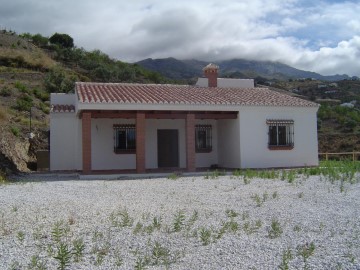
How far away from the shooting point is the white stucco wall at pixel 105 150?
18.5m

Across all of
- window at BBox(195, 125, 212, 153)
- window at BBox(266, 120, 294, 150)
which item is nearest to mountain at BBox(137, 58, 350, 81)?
window at BBox(195, 125, 212, 153)

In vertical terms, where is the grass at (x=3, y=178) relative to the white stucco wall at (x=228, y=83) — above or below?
below

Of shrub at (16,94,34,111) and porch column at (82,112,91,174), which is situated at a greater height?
shrub at (16,94,34,111)

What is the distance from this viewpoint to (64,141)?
63.6ft

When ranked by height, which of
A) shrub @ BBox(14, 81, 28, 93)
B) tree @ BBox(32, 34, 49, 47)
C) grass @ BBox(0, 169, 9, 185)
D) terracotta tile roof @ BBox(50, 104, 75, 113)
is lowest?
grass @ BBox(0, 169, 9, 185)

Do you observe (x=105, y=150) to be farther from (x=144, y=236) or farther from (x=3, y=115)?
(x=3, y=115)

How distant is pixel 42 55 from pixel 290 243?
47559 millimetres

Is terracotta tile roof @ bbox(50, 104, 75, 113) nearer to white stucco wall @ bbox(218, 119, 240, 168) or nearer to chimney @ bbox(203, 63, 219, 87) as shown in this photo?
white stucco wall @ bbox(218, 119, 240, 168)

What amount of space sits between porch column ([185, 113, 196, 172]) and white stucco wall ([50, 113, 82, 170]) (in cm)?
494

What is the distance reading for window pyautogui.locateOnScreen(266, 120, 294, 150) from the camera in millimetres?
18891

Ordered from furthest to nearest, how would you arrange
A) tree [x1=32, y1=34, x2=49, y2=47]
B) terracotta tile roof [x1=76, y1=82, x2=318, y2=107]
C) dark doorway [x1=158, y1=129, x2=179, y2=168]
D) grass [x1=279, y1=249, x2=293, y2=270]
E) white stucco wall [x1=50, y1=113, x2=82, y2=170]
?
tree [x1=32, y1=34, x2=49, y2=47] < dark doorway [x1=158, y1=129, x2=179, y2=168] < white stucco wall [x1=50, y1=113, x2=82, y2=170] < terracotta tile roof [x1=76, y1=82, x2=318, y2=107] < grass [x1=279, y1=249, x2=293, y2=270]

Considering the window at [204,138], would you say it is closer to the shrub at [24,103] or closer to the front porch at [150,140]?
the front porch at [150,140]

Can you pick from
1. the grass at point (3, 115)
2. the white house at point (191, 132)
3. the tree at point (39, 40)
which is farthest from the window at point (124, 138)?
the tree at point (39, 40)

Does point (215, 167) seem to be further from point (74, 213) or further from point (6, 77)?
point (6, 77)
